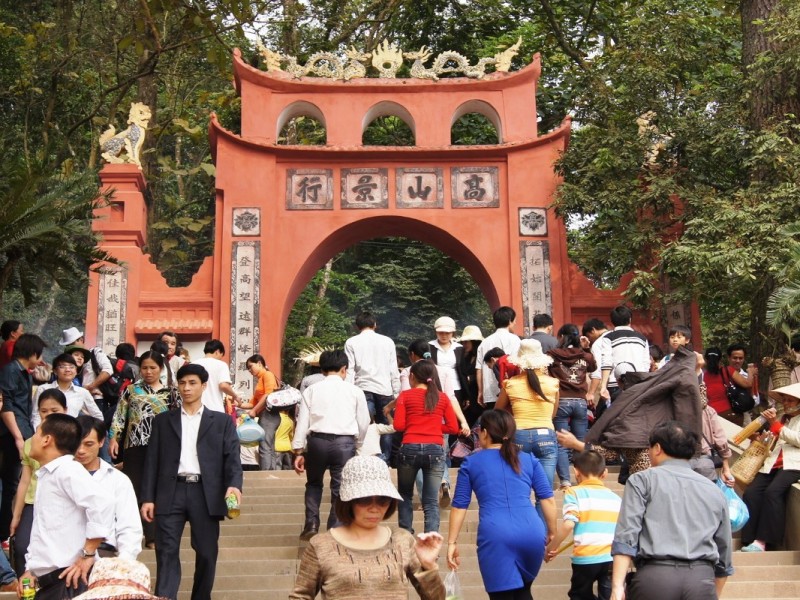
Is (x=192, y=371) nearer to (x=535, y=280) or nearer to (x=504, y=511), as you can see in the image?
(x=504, y=511)

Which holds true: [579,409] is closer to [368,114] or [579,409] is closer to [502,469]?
[502,469]

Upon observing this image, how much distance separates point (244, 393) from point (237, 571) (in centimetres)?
794

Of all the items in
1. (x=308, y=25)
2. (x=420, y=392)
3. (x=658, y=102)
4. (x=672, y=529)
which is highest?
(x=308, y=25)

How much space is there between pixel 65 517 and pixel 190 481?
130 cm

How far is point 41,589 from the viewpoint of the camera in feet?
17.4

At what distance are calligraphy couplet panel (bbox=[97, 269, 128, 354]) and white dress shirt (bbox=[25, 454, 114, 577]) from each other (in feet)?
35.3

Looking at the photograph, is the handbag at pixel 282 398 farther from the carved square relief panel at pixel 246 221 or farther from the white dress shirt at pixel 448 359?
the carved square relief panel at pixel 246 221

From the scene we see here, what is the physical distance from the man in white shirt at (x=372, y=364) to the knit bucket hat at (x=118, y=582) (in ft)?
19.3

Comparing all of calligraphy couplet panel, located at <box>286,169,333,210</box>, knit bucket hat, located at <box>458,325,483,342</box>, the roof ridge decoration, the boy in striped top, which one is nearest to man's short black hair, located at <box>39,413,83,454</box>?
the boy in striped top

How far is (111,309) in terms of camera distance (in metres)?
16.1

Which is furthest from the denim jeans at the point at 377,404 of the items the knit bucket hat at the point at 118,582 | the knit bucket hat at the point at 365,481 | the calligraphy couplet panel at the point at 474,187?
the calligraphy couplet panel at the point at 474,187

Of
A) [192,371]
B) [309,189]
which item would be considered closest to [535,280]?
[309,189]

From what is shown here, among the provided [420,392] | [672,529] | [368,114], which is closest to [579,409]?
[420,392]

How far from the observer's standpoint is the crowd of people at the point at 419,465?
486 centimetres
